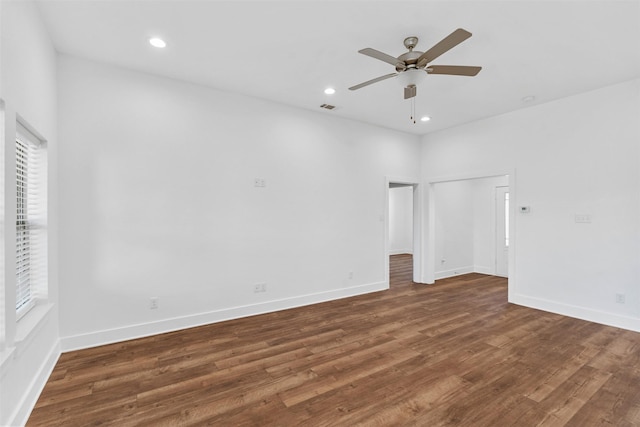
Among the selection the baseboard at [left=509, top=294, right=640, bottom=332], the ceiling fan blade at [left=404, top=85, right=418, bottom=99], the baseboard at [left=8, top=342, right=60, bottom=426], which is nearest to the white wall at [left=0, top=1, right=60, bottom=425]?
the baseboard at [left=8, top=342, right=60, bottom=426]

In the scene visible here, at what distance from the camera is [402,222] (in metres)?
10.6

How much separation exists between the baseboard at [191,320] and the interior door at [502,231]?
366cm

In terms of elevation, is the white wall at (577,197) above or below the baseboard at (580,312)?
above

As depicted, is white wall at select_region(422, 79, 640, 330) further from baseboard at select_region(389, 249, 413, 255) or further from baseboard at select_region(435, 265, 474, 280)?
baseboard at select_region(389, 249, 413, 255)

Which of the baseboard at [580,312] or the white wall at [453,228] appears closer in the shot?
the baseboard at [580,312]

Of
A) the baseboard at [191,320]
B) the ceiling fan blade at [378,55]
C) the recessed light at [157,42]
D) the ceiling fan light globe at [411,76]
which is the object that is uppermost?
the recessed light at [157,42]

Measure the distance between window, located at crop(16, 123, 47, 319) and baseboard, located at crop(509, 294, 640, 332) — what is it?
592 centimetres

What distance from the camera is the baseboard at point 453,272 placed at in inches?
251

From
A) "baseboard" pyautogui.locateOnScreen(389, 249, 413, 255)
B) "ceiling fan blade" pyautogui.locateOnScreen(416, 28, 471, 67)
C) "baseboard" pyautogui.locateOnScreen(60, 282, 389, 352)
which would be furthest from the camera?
"baseboard" pyautogui.locateOnScreen(389, 249, 413, 255)

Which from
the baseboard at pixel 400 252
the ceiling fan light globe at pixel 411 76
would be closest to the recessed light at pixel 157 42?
the ceiling fan light globe at pixel 411 76

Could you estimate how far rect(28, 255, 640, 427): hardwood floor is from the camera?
6.70ft

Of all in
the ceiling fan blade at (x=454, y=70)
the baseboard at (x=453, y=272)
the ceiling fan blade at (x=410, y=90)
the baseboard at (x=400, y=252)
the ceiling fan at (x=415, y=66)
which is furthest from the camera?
the baseboard at (x=400, y=252)

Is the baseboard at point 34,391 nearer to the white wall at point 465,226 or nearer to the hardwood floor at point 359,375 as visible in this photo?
the hardwood floor at point 359,375

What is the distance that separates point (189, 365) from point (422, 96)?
4.27 m
